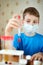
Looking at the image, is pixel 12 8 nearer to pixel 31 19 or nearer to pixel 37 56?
pixel 31 19

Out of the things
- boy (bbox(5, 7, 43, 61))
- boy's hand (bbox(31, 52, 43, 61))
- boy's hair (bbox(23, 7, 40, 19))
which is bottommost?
boy's hand (bbox(31, 52, 43, 61))

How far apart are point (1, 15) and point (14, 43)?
283mm

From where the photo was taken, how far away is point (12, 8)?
1148 mm

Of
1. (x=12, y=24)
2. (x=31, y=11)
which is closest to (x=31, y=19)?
(x=31, y=11)

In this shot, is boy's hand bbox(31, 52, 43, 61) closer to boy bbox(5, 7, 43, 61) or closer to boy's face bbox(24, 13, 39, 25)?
boy bbox(5, 7, 43, 61)

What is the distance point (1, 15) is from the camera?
118 cm

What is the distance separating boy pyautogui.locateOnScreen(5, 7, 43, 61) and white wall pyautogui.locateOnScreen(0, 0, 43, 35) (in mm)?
35

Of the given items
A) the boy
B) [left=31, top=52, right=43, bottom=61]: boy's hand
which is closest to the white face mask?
the boy

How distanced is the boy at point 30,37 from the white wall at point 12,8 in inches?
1.4

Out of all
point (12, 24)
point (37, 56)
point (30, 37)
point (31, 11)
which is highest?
point (31, 11)

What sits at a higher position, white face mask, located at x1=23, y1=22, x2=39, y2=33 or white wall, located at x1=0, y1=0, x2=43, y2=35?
white wall, located at x1=0, y1=0, x2=43, y2=35

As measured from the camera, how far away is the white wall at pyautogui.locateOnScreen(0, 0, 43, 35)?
3.65ft

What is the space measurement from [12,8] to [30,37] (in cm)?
31

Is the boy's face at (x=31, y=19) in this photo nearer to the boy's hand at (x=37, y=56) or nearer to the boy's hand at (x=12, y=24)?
the boy's hand at (x=12, y=24)
